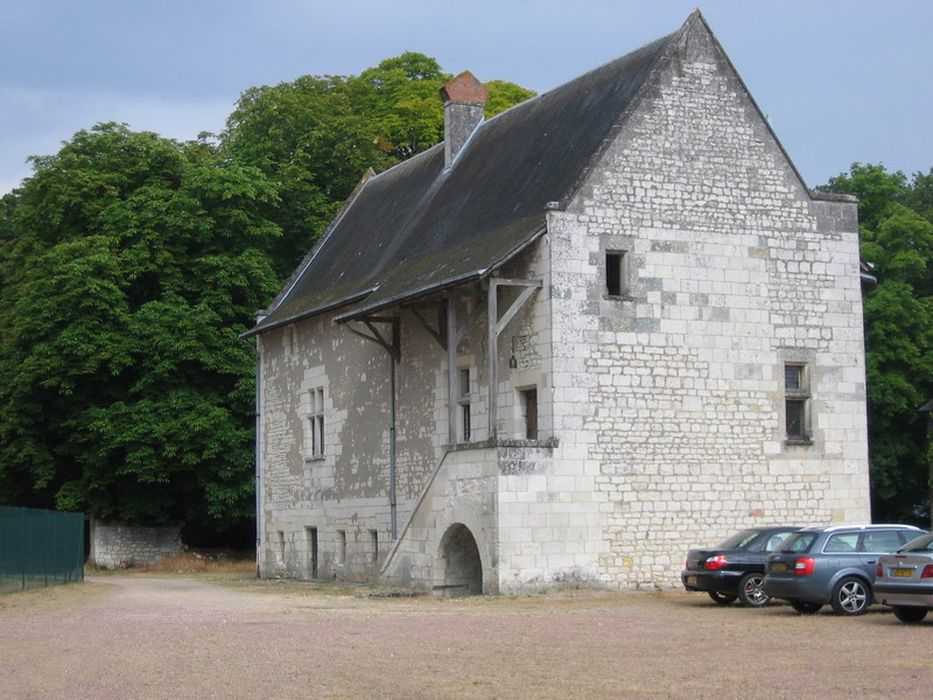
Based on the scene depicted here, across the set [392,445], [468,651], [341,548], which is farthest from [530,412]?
[468,651]

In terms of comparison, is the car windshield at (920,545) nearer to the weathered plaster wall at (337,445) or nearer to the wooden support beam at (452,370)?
the wooden support beam at (452,370)

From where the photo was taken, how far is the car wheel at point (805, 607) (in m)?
21.9

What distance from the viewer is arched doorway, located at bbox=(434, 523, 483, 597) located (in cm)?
2828

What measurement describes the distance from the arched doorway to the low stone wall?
22.5 metres

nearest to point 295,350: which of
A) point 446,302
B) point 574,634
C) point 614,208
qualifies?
point 446,302

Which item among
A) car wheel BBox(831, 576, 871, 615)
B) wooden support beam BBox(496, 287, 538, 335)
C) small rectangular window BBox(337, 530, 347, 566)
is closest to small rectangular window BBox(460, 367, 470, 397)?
wooden support beam BBox(496, 287, 538, 335)

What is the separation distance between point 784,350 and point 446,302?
22.1 feet

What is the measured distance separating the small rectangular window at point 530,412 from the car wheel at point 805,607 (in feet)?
24.7

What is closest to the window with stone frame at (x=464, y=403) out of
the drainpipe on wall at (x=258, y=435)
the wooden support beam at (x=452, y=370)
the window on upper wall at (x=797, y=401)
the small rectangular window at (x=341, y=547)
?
the wooden support beam at (x=452, y=370)

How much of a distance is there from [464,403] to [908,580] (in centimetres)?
1281

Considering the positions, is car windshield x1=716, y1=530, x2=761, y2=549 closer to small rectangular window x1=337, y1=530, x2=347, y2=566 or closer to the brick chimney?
small rectangular window x1=337, y1=530, x2=347, y2=566

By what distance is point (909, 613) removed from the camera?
64.8ft

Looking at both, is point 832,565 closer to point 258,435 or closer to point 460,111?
point 460,111

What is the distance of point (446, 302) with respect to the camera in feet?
99.7
